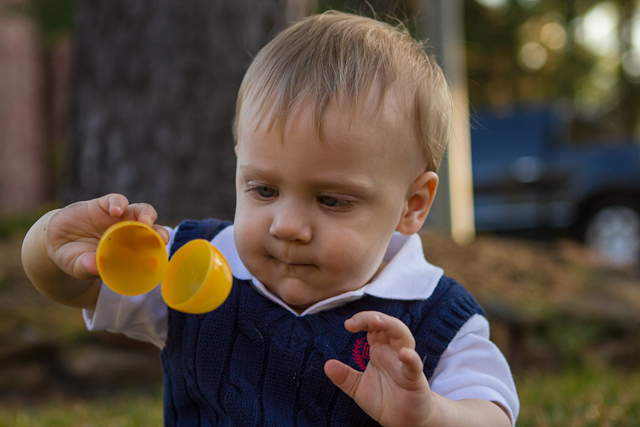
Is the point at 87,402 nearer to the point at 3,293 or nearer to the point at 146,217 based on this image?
the point at 3,293

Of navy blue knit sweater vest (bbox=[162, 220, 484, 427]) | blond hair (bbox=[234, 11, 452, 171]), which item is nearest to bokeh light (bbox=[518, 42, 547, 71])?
blond hair (bbox=[234, 11, 452, 171])

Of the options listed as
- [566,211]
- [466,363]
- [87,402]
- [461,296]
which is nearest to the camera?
[466,363]

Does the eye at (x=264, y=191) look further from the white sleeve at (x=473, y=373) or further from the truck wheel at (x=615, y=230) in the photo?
the truck wheel at (x=615, y=230)

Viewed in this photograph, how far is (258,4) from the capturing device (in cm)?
386

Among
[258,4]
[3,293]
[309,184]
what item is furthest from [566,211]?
[309,184]

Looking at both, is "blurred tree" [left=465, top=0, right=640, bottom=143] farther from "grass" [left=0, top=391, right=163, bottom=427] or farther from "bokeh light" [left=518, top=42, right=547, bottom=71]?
"grass" [left=0, top=391, right=163, bottom=427]

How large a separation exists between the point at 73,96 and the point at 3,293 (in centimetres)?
152

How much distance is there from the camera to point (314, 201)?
1511 mm

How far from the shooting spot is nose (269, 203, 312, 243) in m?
1.47

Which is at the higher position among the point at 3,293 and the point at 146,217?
the point at 146,217

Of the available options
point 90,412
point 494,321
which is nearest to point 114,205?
point 90,412

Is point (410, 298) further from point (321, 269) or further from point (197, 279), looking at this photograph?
point (197, 279)

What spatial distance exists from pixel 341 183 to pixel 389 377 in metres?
0.47

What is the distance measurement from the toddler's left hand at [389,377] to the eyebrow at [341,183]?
0.33 meters
